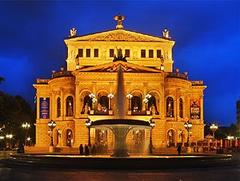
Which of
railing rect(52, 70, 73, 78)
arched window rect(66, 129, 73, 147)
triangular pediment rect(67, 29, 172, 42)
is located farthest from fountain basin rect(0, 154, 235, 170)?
triangular pediment rect(67, 29, 172, 42)

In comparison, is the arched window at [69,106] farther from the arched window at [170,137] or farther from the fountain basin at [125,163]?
the fountain basin at [125,163]

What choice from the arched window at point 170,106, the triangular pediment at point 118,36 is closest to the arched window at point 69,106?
the triangular pediment at point 118,36

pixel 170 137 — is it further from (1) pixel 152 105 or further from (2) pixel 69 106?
(2) pixel 69 106

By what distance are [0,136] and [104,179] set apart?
81.3 metres

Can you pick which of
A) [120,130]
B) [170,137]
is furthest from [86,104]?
[120,130]

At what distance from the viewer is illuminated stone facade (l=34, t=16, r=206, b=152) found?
323 ft

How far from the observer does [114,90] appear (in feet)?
325

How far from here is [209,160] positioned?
35.3 meters

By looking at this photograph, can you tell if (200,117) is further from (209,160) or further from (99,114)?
(209,160)

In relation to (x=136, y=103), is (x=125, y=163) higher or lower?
lower

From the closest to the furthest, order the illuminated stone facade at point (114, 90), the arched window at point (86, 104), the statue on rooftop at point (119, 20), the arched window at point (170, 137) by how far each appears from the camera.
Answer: the arched window at point (86, 104), the illuminated stone facade at point (114, 90), the arched window at point (170, 137), the statue on rooftop at point (119, 20)

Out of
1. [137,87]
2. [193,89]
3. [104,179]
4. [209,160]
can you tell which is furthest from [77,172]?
[193,89]

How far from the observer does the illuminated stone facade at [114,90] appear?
98.4 m

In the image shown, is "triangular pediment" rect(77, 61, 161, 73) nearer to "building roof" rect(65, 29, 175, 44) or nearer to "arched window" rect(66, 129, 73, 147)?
"building roof" rect(65, 29, 175, 44)
